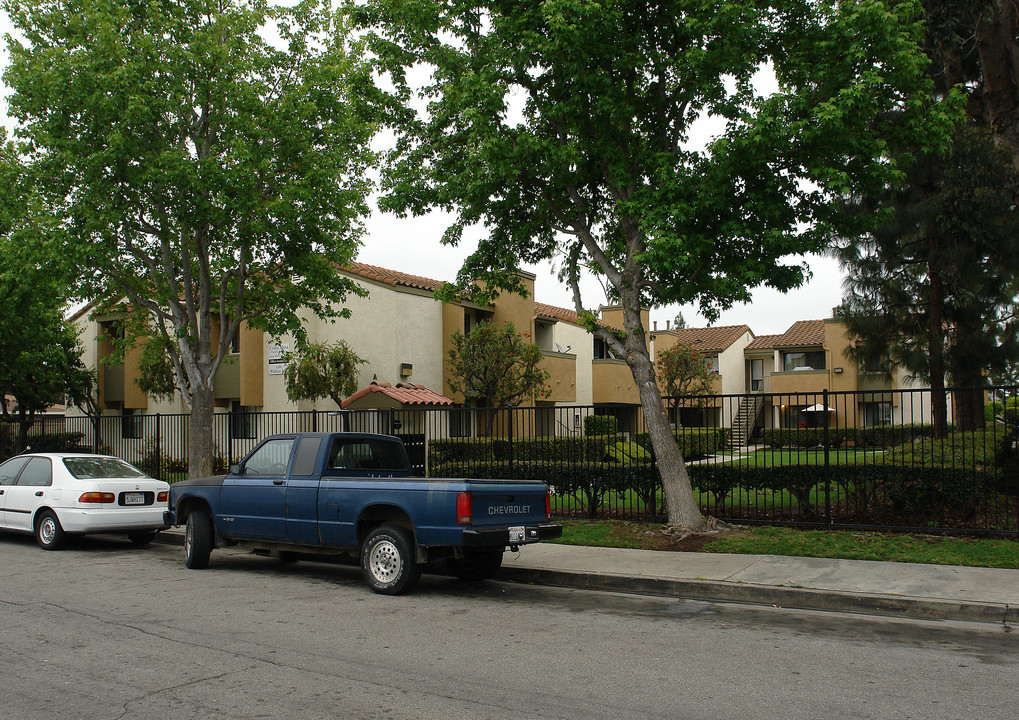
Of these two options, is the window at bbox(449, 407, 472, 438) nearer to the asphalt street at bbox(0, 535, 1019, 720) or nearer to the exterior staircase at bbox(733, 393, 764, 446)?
the exterior staircase at bbox(733, 393, 764, 446)

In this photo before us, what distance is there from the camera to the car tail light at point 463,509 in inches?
337

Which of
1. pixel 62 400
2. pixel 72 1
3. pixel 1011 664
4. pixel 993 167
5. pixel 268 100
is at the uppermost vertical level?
pixel 72 1

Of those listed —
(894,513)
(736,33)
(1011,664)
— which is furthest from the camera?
(894,513)

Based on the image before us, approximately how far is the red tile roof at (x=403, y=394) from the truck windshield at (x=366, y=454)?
9255 mm

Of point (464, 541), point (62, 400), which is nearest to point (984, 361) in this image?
point (464, 541)

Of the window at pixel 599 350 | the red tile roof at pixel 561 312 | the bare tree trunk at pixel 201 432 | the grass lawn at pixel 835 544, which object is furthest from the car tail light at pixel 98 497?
the window at pixel 599 350

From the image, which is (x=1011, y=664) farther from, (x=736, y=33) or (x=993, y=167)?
(x=993, y=167)

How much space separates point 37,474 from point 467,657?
32.8 feet

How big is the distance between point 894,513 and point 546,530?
19.0 feet

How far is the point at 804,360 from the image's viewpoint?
4472cm

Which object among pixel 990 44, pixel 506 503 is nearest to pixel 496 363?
pixel 990 44

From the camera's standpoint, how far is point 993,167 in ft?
45.7

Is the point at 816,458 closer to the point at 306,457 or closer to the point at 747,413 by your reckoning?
the point at 747,413

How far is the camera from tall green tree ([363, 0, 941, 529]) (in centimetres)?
1034
